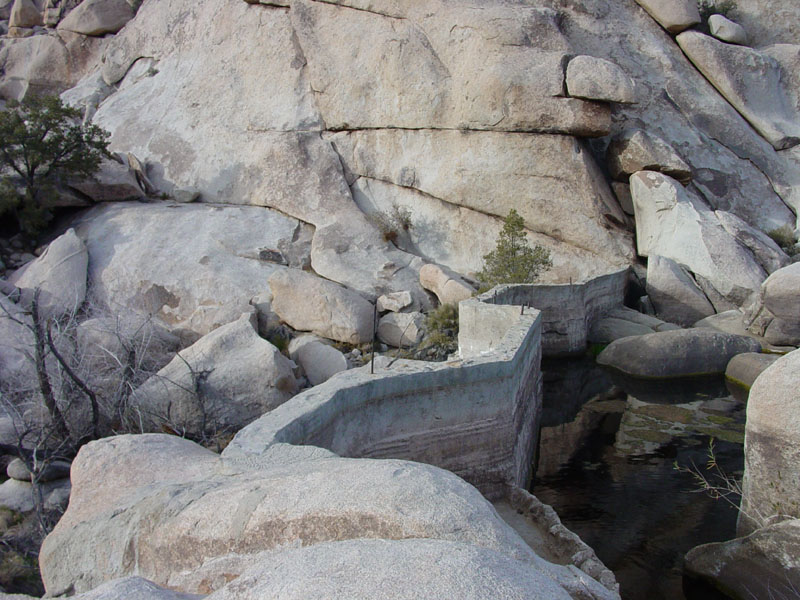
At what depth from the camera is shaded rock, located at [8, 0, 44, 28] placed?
27172mm

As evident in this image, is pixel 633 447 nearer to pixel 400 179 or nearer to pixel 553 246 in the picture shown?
pixel 553 246

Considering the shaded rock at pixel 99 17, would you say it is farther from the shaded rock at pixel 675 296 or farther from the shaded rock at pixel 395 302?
the shaded rock at pixel 675 296

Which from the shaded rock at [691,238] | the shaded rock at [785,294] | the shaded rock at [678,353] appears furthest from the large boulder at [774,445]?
the shaded rock at [691,238]

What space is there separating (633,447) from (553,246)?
28.2 ft

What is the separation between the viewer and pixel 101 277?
53.6 feet

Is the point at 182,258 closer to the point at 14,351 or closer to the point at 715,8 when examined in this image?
the point at 14,351

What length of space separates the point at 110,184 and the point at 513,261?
36.0 feet

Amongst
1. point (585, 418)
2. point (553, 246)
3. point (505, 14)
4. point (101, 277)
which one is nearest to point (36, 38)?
point (101, 277)

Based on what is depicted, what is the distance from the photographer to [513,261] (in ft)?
52.3

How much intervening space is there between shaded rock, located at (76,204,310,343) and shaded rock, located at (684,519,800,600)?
10322 mm

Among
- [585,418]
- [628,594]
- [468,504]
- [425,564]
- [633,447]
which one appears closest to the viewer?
[425,564]

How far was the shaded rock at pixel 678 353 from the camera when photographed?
14.4 m

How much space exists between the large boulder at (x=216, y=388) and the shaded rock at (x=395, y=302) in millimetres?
4757

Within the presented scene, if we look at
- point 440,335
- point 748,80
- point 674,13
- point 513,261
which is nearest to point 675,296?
point 513,261
